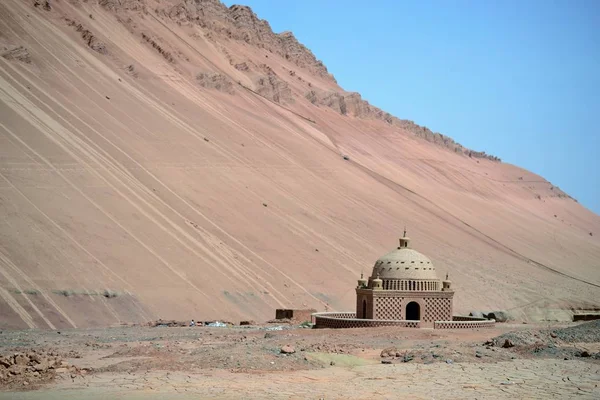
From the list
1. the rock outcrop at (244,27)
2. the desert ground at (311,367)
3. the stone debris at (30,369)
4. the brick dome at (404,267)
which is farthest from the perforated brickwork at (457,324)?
the rock outcrop at (244,27)

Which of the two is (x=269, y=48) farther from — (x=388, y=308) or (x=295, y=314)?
(x=388, y=308)

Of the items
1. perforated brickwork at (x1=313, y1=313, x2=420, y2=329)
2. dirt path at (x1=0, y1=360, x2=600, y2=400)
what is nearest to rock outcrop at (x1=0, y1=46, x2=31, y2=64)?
perforated brickwork at (x1=313, y1=313, x2=420, y2=329)

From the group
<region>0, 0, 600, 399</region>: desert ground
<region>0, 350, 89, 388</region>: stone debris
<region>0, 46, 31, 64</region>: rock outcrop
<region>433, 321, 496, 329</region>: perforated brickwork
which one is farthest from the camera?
<region>0, 46, 31, 64</region>: rock outcrop

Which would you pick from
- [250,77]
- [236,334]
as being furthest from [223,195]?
[250,77]

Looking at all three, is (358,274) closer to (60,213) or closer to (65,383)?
(60,213)

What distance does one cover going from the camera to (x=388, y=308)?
98.9 ft

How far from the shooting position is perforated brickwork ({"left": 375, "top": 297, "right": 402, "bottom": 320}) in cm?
3008

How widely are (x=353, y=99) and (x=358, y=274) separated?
38.5 metres

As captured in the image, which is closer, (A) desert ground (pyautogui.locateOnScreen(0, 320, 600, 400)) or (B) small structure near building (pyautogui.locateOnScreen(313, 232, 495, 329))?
(A) desert ground (pyautogui.locateOnScreen(0, 320, 600, 400))

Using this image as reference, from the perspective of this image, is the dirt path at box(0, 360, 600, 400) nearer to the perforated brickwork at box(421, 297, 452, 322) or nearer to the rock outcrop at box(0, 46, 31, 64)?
the perforated brickwork at box(421, 297, 452, 322)

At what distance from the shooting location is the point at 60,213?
117ft

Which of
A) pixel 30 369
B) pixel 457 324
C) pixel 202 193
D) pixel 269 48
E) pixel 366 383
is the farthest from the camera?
pixel 269 48

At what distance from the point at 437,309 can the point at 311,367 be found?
38.6 feet

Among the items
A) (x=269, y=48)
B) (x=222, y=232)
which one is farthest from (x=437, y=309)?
(x=269, y=48)
